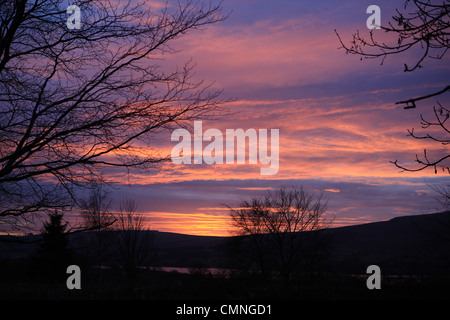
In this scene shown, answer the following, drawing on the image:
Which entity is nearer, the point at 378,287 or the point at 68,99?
the point at 68,99

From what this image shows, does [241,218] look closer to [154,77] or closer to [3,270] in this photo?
[3,270]

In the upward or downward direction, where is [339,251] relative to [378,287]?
downward

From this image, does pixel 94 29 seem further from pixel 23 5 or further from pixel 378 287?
pixel 378 287

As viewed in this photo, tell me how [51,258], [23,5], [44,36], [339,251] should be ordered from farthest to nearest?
1. [339,251]
2. [51,258]
3. [44,36]
4. [23,5]

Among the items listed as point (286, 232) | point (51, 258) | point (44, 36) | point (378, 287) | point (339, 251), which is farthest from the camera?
point (339, 251)

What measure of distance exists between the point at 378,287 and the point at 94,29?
15853mm

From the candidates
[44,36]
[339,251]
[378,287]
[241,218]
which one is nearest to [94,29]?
[44,36]

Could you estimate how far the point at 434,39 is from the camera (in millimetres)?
3943

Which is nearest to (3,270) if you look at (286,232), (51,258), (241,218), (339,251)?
(51,258)

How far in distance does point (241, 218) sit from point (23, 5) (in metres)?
34.0

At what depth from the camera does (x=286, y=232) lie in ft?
104
